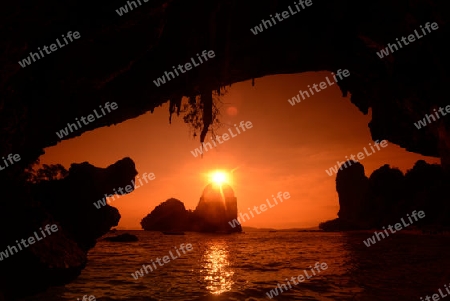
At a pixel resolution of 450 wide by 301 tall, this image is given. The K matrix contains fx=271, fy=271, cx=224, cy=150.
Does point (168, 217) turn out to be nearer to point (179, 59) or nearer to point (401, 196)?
point (401, 196)

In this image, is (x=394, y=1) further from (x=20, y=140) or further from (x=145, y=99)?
(x=20, y=140)

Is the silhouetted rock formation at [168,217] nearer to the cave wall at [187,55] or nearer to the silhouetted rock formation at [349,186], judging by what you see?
the silhouetted rock formation at [349,186]

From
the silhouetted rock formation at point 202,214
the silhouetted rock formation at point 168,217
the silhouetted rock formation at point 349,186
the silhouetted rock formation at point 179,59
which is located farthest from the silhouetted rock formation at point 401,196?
the silhouetted rock formation at point 168,217

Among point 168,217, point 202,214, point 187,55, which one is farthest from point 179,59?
point 168,217

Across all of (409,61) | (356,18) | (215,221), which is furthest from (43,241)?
(215,221)

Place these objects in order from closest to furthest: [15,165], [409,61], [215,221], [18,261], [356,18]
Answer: [18,261] → [15,165] → [356,18] → [409,61] → [215,221]

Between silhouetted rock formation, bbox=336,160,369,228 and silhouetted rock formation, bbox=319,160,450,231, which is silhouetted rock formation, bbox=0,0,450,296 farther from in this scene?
silhouetted rock formation, bbox=336,160,369,228

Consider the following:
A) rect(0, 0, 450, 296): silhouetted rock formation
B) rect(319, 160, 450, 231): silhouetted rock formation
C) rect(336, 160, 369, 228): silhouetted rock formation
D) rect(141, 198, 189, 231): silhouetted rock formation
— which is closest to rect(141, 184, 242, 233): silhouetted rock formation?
rect(141, 198, 189, 231): silhouetted rock formation

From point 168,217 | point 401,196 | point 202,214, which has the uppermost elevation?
point 168,217

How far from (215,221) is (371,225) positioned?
1691 inches

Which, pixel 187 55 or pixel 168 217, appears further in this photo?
pixel 168 217

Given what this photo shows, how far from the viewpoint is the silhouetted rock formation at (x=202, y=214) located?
8488 centimetres

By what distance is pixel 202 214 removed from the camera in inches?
3398

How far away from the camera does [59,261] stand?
255 inches
